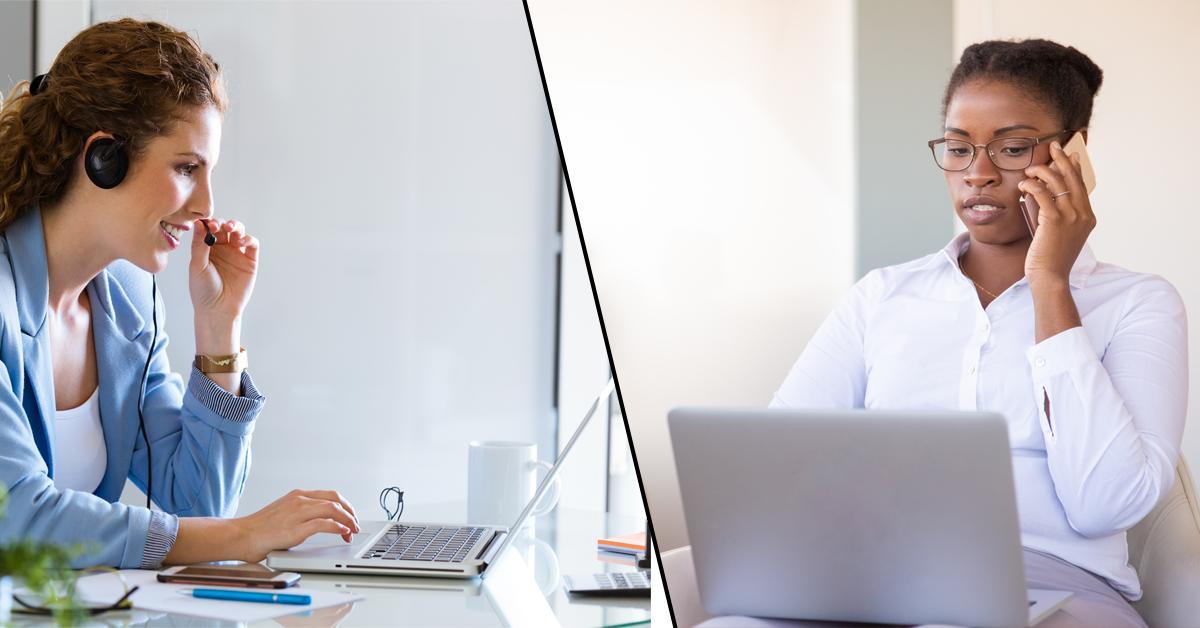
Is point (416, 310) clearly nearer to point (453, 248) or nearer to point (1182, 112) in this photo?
point (453, 248)

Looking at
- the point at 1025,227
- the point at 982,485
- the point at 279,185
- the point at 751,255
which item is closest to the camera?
the point at 982,485

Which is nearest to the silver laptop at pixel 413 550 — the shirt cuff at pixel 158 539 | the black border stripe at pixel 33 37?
the shirt cuff at pixel 158 539

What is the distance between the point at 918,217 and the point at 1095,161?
18cm

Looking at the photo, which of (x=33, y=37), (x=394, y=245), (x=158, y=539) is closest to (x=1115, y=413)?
(x=158, y=539)

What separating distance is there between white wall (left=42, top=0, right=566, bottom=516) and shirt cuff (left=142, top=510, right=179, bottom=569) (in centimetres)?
133

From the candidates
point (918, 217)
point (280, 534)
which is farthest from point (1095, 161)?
point (280, 534)

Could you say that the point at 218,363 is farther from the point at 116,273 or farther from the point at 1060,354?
the point at 1060,354

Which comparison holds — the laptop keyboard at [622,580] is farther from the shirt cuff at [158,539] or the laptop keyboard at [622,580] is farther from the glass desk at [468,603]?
the shirt cuff at [158,539]

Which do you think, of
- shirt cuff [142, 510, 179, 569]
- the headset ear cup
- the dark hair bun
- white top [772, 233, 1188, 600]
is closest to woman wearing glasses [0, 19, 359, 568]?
the headset ear cup

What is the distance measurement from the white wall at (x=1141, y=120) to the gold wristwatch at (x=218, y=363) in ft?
3.29

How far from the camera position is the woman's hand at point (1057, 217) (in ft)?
3.50

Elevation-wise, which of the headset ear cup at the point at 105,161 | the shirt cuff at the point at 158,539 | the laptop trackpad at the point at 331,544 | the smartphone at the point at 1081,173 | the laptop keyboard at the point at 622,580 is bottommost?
the laptop keyboard at the point at 622,580

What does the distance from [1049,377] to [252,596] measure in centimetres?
77

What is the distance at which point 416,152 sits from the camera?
99.2 inches
